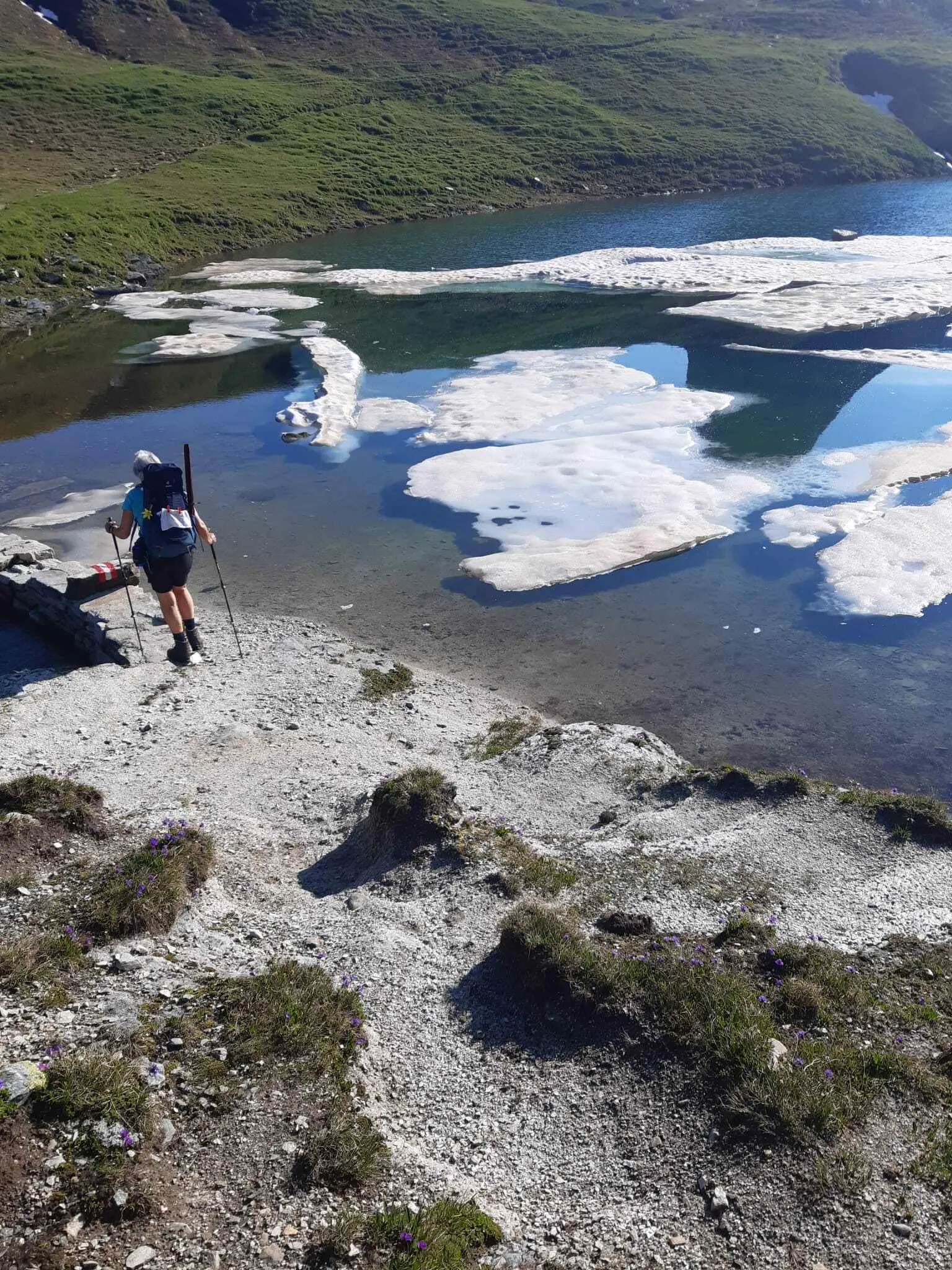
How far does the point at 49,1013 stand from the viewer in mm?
8297

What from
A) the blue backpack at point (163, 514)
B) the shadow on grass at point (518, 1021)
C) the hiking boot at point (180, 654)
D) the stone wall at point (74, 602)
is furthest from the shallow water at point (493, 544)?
the shadow on grass at point (518, 1021)

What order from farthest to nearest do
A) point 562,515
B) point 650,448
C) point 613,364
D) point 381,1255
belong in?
point 613,364
point 650,448
point 562,515
point 381,1255

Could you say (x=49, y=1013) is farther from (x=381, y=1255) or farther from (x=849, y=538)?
(x=849, y=538)

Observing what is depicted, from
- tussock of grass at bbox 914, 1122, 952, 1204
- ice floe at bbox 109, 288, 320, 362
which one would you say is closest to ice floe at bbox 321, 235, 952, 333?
ice floe at bbox 109, 288, 320, 362

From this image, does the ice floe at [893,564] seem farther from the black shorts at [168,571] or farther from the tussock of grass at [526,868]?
the black shorts at [168,571]

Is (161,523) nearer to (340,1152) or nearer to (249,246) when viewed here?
(340,1152)

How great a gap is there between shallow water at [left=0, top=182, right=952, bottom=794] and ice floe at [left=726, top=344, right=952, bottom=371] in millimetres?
872

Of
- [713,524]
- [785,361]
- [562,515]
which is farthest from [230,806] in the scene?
[785,361]

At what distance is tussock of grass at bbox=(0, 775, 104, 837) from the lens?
11977 millimetres

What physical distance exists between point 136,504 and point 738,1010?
12808mm

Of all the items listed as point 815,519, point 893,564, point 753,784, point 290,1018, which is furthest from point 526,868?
point 815,519

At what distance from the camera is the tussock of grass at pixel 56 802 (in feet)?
39.3

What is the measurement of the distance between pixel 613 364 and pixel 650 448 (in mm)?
12849

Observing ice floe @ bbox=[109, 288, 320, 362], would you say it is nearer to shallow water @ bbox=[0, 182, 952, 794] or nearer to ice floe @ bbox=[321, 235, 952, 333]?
shallow water @ bbox=[0, 182, 952, 794]
